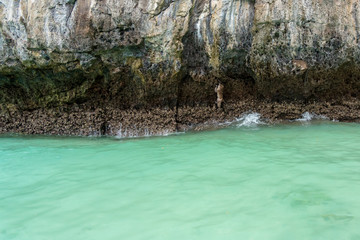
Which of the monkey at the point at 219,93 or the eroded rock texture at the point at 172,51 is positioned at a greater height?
the eroded rock texture at the point at 172,51

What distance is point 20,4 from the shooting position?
7.96 m

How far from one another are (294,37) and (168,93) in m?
3.59

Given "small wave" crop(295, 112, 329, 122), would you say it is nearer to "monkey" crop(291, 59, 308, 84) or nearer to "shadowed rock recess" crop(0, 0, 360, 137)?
"shadowed rock recess" crop(0, 0, 360, 137)

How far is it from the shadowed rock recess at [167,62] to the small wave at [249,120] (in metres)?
0.21

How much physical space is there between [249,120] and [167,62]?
2.86 m

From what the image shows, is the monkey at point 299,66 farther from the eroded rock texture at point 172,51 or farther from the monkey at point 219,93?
the monkey at point 219,93

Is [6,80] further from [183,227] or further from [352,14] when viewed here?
[352,14]

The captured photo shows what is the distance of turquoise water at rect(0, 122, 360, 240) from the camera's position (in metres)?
2.91

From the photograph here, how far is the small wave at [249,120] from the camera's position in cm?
895

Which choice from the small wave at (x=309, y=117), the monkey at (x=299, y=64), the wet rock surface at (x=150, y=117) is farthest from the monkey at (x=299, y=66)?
the small wave at (x=309, y=117)

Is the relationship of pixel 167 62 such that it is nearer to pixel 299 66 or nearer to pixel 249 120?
pixel 249 120

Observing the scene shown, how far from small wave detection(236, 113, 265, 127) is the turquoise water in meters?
2.45

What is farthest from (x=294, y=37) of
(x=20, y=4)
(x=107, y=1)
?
(x=20, y=4)

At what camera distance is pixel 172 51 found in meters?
8.12
